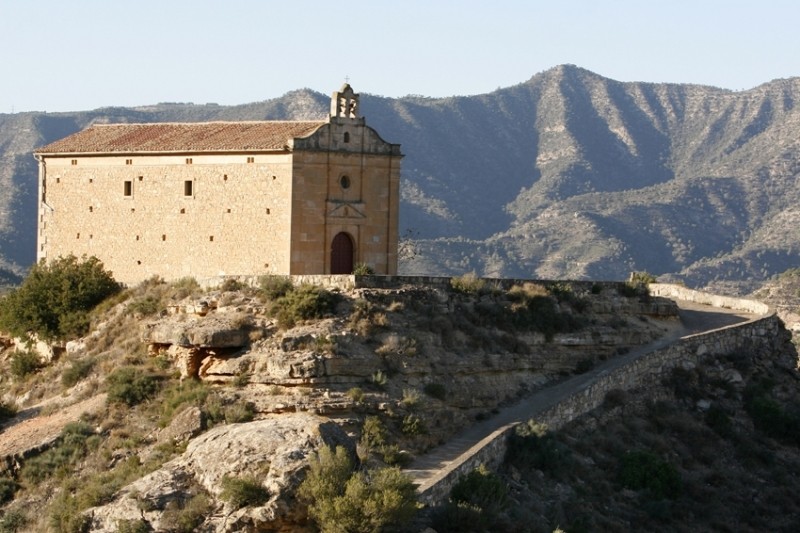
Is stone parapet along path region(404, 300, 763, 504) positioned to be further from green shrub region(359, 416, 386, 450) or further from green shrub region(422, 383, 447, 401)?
green shrub region(422, 383, 447, 401)

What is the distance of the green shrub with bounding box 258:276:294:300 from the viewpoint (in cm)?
3797

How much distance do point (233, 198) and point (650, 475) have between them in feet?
44.0

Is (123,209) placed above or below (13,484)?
above

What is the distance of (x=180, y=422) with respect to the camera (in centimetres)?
3409

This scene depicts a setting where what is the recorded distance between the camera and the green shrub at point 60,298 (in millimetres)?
45188

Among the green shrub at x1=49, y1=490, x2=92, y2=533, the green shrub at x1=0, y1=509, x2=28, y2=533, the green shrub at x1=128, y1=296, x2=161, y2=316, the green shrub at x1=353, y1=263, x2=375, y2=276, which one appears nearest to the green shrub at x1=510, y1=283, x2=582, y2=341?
the green shrub at x1=353, y1=263, x2=375, y2=276

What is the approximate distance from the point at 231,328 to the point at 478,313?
6.91m

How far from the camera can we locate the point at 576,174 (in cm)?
15612

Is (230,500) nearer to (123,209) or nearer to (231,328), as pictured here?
(231,328)

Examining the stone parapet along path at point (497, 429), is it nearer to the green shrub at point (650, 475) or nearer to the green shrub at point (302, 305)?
the green shrub at point (650, 475)

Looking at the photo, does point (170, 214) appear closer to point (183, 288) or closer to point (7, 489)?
point (183, 288)

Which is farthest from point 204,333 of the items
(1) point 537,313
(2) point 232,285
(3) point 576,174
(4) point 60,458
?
(3) point 576,174

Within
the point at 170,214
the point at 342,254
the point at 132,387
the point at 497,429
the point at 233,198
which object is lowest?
the point at 497,429

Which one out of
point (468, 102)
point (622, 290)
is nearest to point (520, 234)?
point (468, 102)
